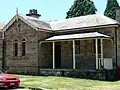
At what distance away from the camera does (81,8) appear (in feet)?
194

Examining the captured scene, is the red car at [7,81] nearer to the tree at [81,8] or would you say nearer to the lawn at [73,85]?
the lawn at [73,85]

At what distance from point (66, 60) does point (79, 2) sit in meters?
33.7

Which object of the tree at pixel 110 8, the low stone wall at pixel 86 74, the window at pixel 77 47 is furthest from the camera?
the tree at pixel 110 8

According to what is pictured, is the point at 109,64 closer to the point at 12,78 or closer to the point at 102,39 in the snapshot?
the point at 102,39

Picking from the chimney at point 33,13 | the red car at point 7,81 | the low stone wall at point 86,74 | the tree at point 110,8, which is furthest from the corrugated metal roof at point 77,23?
the tree at point 110,8

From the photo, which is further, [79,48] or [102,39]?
[79,48]

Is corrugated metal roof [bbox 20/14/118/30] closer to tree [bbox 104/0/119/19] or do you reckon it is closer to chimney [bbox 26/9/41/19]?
chimney [bbox 26/9/41/19]

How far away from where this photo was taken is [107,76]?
23.4 m

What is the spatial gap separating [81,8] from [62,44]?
1227 inches

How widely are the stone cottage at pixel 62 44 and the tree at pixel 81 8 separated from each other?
2631 centimetres

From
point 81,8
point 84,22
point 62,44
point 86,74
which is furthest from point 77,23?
point 81,8

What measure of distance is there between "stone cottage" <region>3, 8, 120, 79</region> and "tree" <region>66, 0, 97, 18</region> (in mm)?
26309

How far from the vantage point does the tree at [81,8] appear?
5812 cm

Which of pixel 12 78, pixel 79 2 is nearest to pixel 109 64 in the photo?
pixel 12 78
